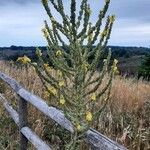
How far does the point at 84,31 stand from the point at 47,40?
0.86ft

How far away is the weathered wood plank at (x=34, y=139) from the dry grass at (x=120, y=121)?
1.89ft

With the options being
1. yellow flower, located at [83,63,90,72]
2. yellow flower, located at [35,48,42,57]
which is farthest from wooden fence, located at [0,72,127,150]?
yellow flower, located at [35,48,42,57]

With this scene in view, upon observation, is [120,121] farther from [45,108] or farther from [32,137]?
[45,108]

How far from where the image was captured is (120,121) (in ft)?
24.5

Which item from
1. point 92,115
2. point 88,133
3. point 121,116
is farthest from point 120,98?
point 92,115

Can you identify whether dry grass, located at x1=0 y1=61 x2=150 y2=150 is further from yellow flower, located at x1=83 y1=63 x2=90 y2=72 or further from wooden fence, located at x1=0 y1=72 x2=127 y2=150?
yellow flower, located at x1=83 y1=63 x2=90 y2=72

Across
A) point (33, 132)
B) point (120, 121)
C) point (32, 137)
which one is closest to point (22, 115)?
point (33, 132)

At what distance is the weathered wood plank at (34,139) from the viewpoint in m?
5.56

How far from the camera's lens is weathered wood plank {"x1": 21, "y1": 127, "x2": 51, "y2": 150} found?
18.2 feet

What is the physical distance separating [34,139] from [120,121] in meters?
1.85

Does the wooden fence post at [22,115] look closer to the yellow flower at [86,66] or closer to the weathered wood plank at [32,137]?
the weathered wood plank at [32,137]

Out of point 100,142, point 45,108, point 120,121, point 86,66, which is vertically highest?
point 86,66

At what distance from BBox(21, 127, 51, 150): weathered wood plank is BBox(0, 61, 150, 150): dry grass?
58cm

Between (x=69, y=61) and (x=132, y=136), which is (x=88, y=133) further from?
(x=132, y=136)
